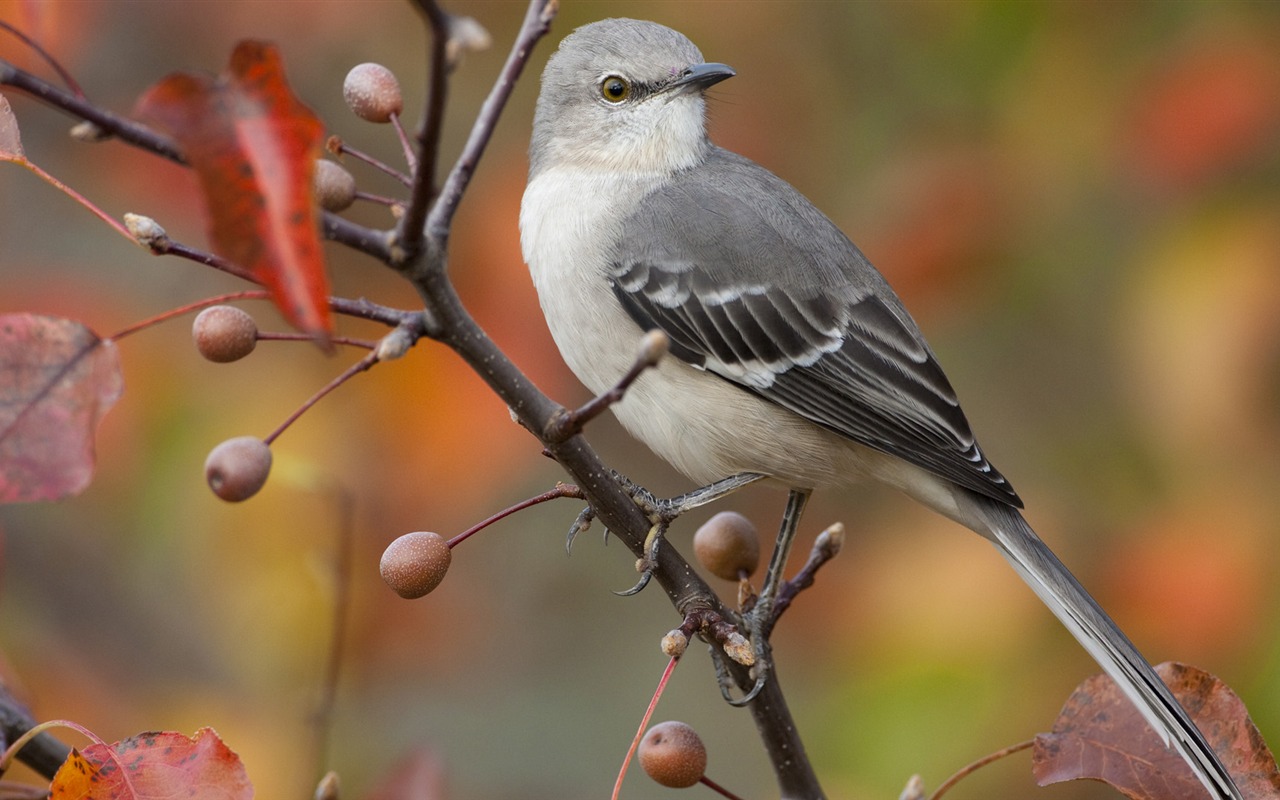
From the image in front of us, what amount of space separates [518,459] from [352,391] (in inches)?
24.0

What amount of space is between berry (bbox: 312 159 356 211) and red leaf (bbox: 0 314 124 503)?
1.32 ft

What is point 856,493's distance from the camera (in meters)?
5.05

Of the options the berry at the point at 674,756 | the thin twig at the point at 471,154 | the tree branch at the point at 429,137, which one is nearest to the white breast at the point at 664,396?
the berry at the point at 674,756

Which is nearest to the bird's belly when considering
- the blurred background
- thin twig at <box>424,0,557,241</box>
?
the blurred background

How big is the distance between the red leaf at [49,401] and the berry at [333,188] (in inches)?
15.9

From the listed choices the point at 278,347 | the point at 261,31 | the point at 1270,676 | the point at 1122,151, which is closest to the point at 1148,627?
the point at 1270,676

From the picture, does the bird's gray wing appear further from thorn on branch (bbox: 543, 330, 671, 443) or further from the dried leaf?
the dried leaf

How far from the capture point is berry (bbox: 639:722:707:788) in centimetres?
213

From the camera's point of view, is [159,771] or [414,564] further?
[414,564]

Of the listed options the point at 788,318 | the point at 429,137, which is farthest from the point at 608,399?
the point at 788,318

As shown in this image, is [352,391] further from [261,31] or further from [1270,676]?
[1270,676]

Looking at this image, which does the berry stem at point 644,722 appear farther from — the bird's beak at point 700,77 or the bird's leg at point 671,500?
the bird's beak at point 700,77

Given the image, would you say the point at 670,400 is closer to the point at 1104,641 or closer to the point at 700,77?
the point at 700,77

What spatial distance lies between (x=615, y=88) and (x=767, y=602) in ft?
5.46
